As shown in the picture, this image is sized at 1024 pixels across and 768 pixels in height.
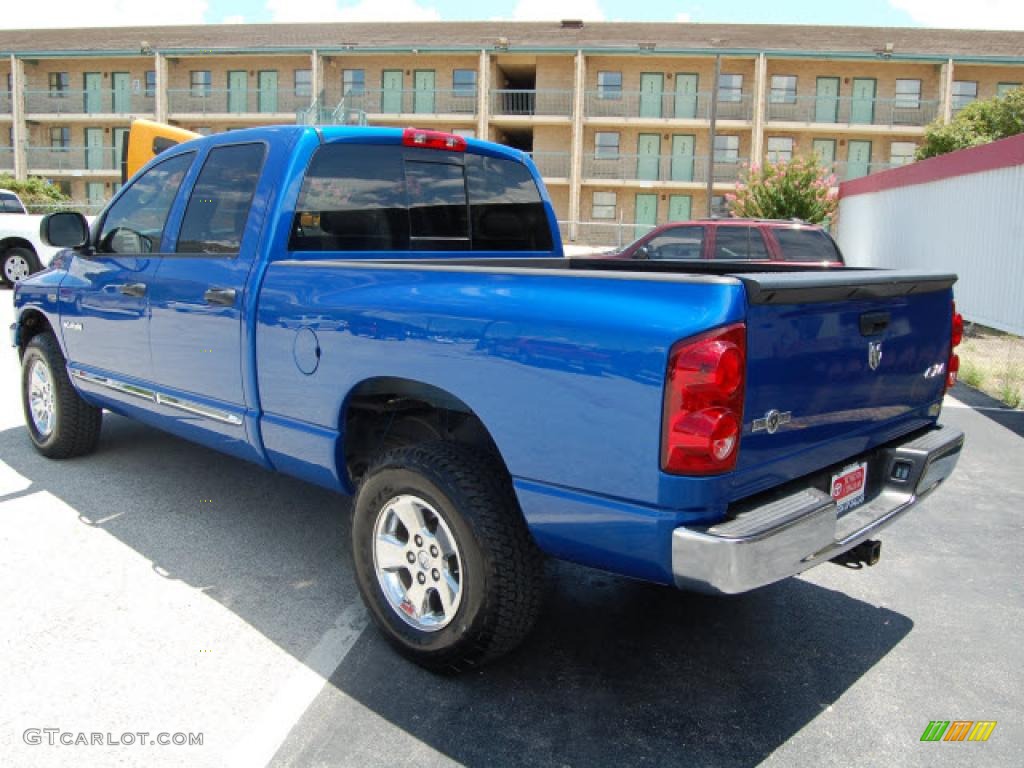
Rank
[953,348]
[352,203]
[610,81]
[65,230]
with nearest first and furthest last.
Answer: [953,348] < [352,203] < [65,230] < [610,81]

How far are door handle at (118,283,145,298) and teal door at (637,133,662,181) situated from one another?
123 ft

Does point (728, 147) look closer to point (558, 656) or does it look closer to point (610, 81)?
point (610, 81)

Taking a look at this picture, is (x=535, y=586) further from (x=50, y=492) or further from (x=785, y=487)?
(x=50, y=492)

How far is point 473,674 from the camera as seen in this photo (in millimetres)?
3219

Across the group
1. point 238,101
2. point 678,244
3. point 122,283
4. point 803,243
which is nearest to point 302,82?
point 238,101

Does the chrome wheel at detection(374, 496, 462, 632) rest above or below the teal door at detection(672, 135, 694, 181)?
below

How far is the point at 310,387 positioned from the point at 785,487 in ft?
6.24

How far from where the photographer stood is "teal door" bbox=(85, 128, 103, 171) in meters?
42.8

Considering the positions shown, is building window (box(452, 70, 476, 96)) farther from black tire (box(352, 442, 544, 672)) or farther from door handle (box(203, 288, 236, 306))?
black tire (box(352, 442, 544, 672))

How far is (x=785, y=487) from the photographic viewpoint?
2918 millimetres

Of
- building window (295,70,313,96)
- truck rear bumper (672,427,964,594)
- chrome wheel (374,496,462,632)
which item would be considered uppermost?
building window (295,70,313,96)

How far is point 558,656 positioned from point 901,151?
42081mm

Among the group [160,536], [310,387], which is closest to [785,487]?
[310,387]

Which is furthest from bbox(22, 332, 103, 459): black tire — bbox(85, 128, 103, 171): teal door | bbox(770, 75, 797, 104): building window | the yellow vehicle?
bbox(85, 128, 103, 171): teal door
